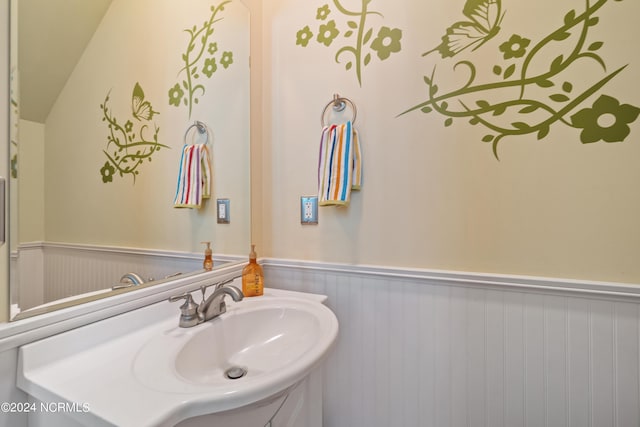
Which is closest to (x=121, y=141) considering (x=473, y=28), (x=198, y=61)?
(x=198, y=61)

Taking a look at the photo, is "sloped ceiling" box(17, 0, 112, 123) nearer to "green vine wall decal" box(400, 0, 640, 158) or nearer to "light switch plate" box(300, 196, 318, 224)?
"light switch plate" box(300, 196, 318, 224)

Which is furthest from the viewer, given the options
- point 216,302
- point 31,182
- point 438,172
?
point 438,172

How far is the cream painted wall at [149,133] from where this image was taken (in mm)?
707

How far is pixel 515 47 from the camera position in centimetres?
86

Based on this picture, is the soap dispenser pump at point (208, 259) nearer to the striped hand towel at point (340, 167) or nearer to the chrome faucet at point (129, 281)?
the chrome faucet at point (129, 281)

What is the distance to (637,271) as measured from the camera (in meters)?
0.75

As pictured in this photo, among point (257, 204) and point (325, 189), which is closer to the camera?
point (325, 189)

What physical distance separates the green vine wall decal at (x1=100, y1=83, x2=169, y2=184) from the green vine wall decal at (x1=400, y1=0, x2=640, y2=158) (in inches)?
39.7

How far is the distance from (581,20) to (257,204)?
132cm

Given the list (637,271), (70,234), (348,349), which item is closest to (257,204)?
(70,234)

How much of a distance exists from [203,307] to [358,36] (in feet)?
3.86

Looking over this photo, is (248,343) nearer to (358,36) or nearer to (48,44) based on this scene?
(48,44)

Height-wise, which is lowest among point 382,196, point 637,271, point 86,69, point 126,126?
point 637,271

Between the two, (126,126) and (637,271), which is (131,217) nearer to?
(126,126)
